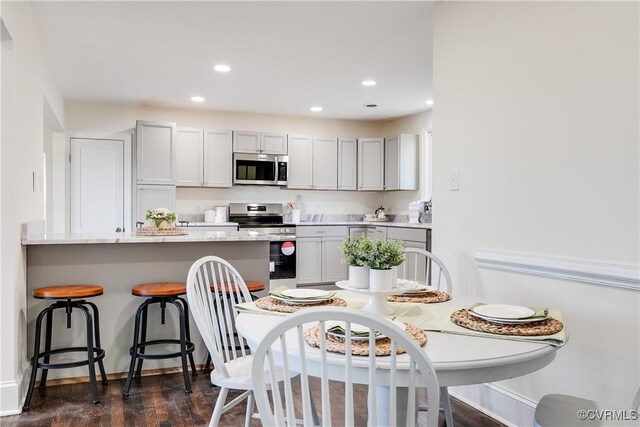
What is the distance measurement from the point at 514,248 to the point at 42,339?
9.45 ft

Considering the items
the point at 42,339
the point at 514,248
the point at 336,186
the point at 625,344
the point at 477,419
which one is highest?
the point at 336,186

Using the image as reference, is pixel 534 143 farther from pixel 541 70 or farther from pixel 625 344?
pixel 625 344

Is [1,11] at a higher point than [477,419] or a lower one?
higher

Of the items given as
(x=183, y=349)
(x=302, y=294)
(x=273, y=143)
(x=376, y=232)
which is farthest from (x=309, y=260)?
(x=302, y=294)

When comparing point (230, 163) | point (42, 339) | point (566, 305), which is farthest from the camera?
point (230, 163)

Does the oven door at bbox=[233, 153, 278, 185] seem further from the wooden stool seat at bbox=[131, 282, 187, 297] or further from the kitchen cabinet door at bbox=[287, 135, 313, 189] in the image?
the wooden stool seat at bbox=[131, 282, 187, 297]

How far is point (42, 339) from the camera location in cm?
314

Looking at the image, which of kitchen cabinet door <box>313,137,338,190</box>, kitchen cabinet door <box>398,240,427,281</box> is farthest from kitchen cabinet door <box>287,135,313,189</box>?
kitchen cabinet door <box>398,240,427,281</box>

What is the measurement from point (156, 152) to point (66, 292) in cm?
323

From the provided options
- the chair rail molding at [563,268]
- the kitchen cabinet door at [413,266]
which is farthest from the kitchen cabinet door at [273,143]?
the chair rail molding at [563,268]

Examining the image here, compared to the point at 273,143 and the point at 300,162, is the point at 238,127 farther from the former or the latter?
the point at 300,162

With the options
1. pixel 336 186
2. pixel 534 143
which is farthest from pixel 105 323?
pixel 336 186

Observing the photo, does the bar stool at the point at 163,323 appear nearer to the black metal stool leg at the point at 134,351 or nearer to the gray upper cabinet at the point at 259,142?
the black metal stool leg at the point at 134,351

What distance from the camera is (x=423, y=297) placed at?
2.07 meters
